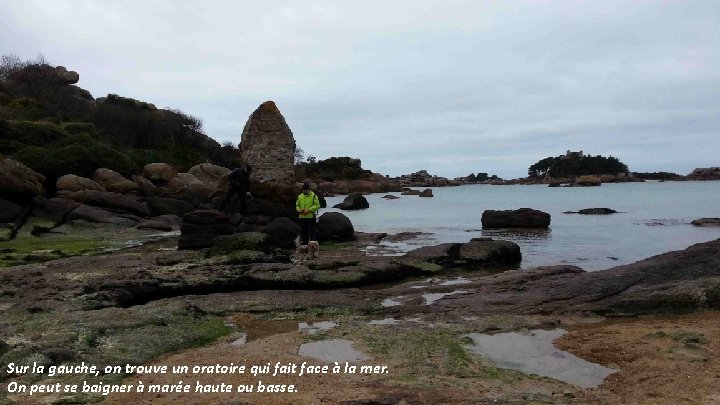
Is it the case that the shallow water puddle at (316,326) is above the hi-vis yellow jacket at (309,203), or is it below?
below

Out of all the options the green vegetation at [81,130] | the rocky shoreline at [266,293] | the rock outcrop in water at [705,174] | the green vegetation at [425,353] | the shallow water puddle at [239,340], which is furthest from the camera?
the rock outcrop in water at [705,174]

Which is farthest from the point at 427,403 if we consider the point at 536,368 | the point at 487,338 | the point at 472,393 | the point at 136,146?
the point at 136,146

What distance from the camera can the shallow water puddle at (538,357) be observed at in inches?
256

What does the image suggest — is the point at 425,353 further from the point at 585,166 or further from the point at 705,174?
the point at 705,174

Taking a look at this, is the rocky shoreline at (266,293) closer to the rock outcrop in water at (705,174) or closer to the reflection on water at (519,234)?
the reflection on water at (519,234)

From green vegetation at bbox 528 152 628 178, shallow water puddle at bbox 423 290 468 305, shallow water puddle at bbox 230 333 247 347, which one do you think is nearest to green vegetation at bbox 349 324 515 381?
shallow water puddle at bbox 230 333 247 347

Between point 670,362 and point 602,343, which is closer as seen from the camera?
point 670,362

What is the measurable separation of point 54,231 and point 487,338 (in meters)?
22.5

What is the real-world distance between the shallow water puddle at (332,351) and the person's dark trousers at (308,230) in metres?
9.38

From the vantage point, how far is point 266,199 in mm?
29984

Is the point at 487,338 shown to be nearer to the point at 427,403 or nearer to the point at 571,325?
the point at 571,325

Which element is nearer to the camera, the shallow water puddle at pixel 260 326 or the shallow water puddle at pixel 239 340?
the shallow water puddle at pixel 239 340

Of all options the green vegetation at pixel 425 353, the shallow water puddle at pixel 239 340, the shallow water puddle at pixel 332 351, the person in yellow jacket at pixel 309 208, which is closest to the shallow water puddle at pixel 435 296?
the green vegetation at pixel 425 353

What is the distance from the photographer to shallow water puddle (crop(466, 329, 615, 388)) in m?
6.50
